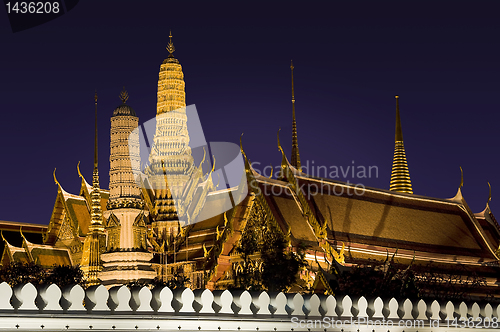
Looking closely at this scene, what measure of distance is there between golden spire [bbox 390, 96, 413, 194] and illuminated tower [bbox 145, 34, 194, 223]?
10.9m

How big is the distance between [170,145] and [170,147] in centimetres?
11

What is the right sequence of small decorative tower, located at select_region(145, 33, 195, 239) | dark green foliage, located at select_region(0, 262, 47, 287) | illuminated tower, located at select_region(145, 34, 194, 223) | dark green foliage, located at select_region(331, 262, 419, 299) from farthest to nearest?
illuminated tower, located at select_region(145, 34, 194, 223) < small decorative tower, located at select_region(145, 33, 195, 239) < dark green foliage, located at select_region(0, 262, 47, 287) < dark green foliage, located at select_region(331, 262, 419, 299)

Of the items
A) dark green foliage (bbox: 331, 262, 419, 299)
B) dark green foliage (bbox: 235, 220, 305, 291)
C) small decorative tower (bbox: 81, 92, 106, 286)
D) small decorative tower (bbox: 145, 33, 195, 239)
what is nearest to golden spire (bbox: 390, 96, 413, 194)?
small decorative tower (bbox: 145, 33, 195, 239)

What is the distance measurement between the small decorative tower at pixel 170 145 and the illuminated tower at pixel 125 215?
4.19 meters

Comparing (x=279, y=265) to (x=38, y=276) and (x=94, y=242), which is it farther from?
(x=94, y=242)

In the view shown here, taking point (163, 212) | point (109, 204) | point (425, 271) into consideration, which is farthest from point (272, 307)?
point (163, 212)

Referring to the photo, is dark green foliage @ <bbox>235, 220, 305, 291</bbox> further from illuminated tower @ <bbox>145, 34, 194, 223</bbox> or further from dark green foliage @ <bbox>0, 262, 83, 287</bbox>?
illuminated tower @ <bbox>145, 34, 194, 223</bbox>

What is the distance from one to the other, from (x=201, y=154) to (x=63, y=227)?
7.23m

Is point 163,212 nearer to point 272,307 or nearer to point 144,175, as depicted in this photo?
point 144,175

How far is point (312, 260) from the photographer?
29969mm

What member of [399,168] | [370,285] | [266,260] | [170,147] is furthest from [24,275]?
[399,168]

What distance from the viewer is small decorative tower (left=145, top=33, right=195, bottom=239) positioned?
42688 millimetres

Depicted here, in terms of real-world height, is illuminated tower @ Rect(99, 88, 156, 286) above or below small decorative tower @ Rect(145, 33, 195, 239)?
below

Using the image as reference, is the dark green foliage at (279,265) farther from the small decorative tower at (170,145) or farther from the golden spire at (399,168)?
the golden spire at (399,168)
